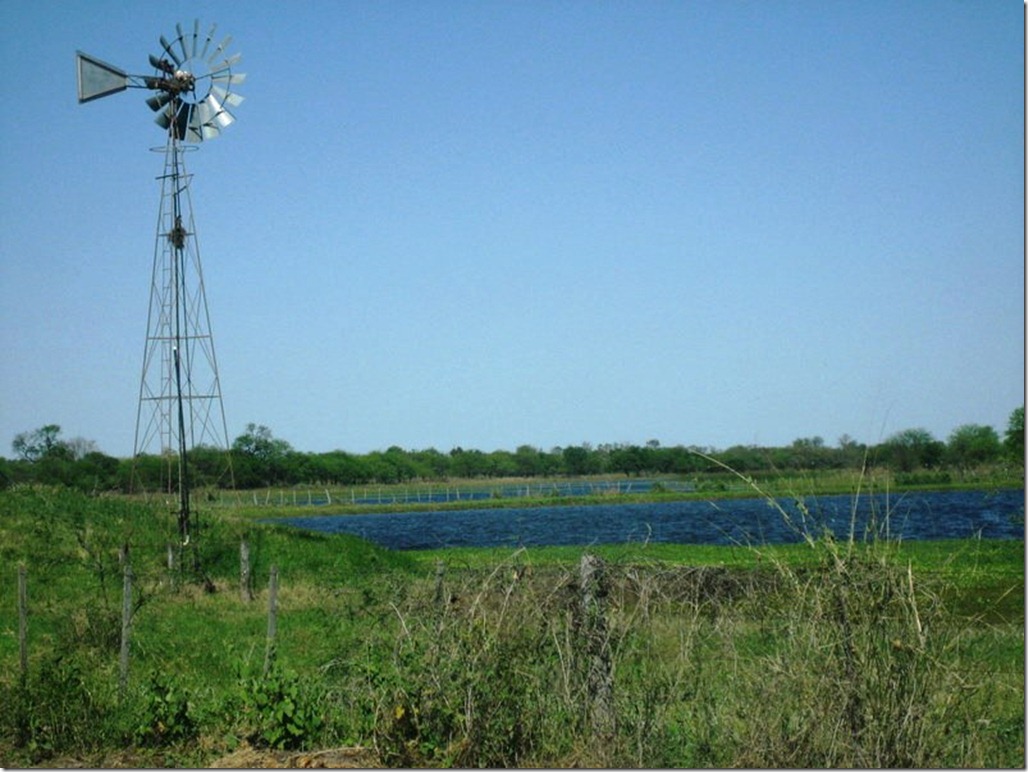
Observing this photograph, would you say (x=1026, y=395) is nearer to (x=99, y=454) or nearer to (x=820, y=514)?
(x=820, y=514)

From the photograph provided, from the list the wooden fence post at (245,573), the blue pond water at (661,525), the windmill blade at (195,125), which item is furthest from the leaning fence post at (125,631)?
the blue pond water at (661,525)

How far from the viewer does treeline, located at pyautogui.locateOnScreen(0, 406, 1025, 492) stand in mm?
6848

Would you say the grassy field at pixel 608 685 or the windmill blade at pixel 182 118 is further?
the windmill blade at pixel 182 118

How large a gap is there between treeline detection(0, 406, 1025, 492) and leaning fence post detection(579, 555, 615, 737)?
1.01m

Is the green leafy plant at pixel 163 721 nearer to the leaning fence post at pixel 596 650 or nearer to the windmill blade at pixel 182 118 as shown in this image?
the leaning fence post at pixel 596 650

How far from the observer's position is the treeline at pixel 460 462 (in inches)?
270

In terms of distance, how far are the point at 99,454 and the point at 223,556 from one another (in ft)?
88.8

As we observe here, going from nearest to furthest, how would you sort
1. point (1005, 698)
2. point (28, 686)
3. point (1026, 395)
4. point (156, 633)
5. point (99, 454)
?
1. point (1026, 395)
2. point (1005, 698)
3. point (28, 686)
4. point (156, 633)
5. point (99, 454)

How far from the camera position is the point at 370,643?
7035 mm

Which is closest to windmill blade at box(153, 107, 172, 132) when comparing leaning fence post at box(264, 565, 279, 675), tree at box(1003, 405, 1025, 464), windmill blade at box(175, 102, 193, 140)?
windmill blade at box(175, 102, 193, 140)

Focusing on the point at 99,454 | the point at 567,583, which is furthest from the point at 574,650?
the point at 99,454

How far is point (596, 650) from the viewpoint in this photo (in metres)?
6.39

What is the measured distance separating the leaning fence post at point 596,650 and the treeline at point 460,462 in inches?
39.9

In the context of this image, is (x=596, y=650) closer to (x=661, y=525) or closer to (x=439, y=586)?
(x=439, y=586)
